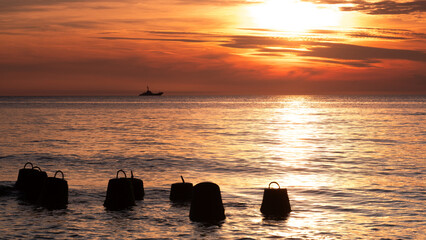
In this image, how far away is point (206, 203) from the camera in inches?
652

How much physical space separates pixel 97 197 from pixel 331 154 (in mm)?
24622

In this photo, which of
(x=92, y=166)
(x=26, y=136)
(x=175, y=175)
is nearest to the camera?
(x=175, y=175)

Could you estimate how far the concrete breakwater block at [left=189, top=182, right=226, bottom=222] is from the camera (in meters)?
16.5

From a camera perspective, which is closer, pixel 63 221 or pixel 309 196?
pixel 63 221

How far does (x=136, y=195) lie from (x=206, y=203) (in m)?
4.61

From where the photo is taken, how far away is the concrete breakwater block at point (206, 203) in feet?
54.1

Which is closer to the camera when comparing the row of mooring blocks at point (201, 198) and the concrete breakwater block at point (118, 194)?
the row of mooring blocks at point (201, 198)

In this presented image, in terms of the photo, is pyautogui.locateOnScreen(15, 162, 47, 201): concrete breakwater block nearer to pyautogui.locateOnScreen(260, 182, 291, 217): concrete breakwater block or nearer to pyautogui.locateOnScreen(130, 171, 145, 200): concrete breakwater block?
pyautogui.locateOnScreen(130, 171, 145, 200): concrete breakwater block

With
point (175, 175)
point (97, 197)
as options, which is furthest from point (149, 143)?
point (97, 197)

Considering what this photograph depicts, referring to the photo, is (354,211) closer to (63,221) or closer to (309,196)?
→ (309,196)

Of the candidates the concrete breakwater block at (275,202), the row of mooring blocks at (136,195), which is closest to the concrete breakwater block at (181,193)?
the row of mooring blocks at (136,195)

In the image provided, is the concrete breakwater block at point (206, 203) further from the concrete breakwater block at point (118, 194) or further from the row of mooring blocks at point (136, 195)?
the concrete breakwater block at point (118, 194)

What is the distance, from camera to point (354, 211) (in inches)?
749

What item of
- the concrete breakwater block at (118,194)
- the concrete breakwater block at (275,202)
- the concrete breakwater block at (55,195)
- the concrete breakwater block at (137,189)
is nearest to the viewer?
the concrete breakwater block at (275,202)
